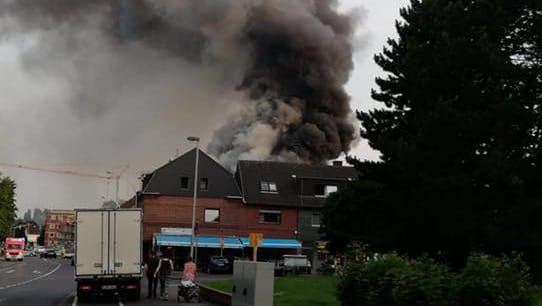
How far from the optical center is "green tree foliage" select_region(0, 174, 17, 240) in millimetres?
105156

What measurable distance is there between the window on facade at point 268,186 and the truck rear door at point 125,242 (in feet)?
151

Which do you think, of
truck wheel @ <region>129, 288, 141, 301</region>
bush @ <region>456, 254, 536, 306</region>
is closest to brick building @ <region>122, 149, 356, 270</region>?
truck wheel @ <region>129, 288, 141, 301</region>

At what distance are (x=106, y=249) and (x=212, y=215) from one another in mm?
44569

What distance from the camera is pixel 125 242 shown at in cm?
2670

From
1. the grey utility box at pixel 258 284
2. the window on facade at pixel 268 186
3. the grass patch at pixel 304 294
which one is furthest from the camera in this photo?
the window on facade at pixel 268 186

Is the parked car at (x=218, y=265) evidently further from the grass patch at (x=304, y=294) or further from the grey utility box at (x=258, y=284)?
the grey utility box at (x=258, y=284)

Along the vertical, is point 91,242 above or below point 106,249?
above

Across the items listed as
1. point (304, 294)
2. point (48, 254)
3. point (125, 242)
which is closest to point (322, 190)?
point (125, 242)

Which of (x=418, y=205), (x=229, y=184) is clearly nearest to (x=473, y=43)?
(x=418, y=205)

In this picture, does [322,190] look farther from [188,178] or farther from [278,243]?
[188,178]

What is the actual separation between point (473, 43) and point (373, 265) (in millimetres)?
18026

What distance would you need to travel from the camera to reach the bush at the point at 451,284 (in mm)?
12516

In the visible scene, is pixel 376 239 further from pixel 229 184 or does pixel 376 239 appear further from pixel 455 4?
pixel 229 184

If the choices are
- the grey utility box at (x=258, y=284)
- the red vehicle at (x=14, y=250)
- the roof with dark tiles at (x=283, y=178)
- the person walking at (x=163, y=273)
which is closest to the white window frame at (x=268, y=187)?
the roof with dark tiles at (x=283, y=178)
